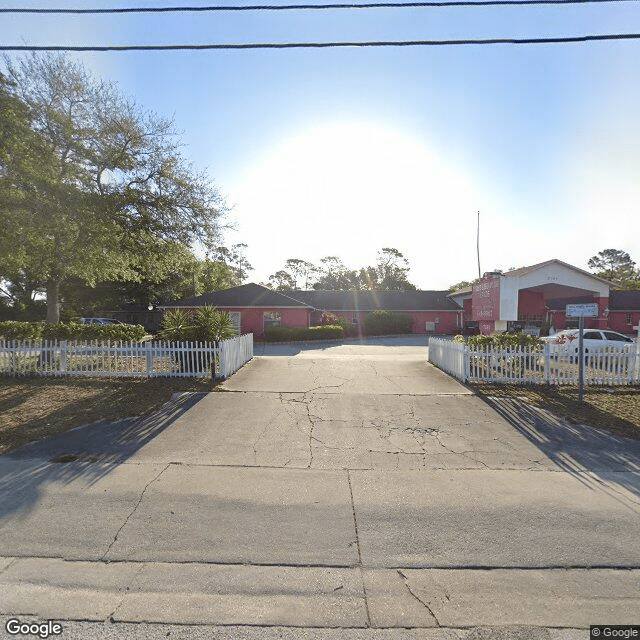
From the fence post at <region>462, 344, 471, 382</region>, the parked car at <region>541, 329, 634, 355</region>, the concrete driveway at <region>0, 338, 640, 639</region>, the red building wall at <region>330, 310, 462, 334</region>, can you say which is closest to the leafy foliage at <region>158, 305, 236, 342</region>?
the concrete driveway at <region>0, 338, 640, 639</region>

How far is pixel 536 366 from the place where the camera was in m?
10.9

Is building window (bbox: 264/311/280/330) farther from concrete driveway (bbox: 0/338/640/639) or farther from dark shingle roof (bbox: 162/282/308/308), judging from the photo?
concrete driveway (bbox: 0/338/640/639)

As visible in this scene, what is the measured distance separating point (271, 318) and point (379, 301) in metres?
13.3

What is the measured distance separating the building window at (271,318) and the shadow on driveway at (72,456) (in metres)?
21.0

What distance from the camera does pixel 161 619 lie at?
271 centimetres

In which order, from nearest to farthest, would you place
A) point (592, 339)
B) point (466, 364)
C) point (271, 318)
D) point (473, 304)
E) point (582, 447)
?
point (582, 447), point (466, 364), point (473, 304), point (592, 339), point (271, 318)

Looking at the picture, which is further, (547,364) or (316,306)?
(316,306)

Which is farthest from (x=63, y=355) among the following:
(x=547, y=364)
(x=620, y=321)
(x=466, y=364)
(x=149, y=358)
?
(x=620, y=321)

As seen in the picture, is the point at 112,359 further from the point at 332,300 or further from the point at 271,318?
the point at 332,300

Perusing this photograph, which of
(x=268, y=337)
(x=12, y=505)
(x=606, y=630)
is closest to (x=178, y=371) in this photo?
(x=12, y=505)

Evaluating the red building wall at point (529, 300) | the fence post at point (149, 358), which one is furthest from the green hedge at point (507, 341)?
the fence post at point (149, 358)

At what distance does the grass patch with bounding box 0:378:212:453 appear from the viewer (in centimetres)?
684

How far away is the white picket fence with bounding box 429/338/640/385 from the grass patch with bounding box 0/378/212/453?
288 inches

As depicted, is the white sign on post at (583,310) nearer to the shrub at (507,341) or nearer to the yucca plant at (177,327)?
the shrub at (507,341)
